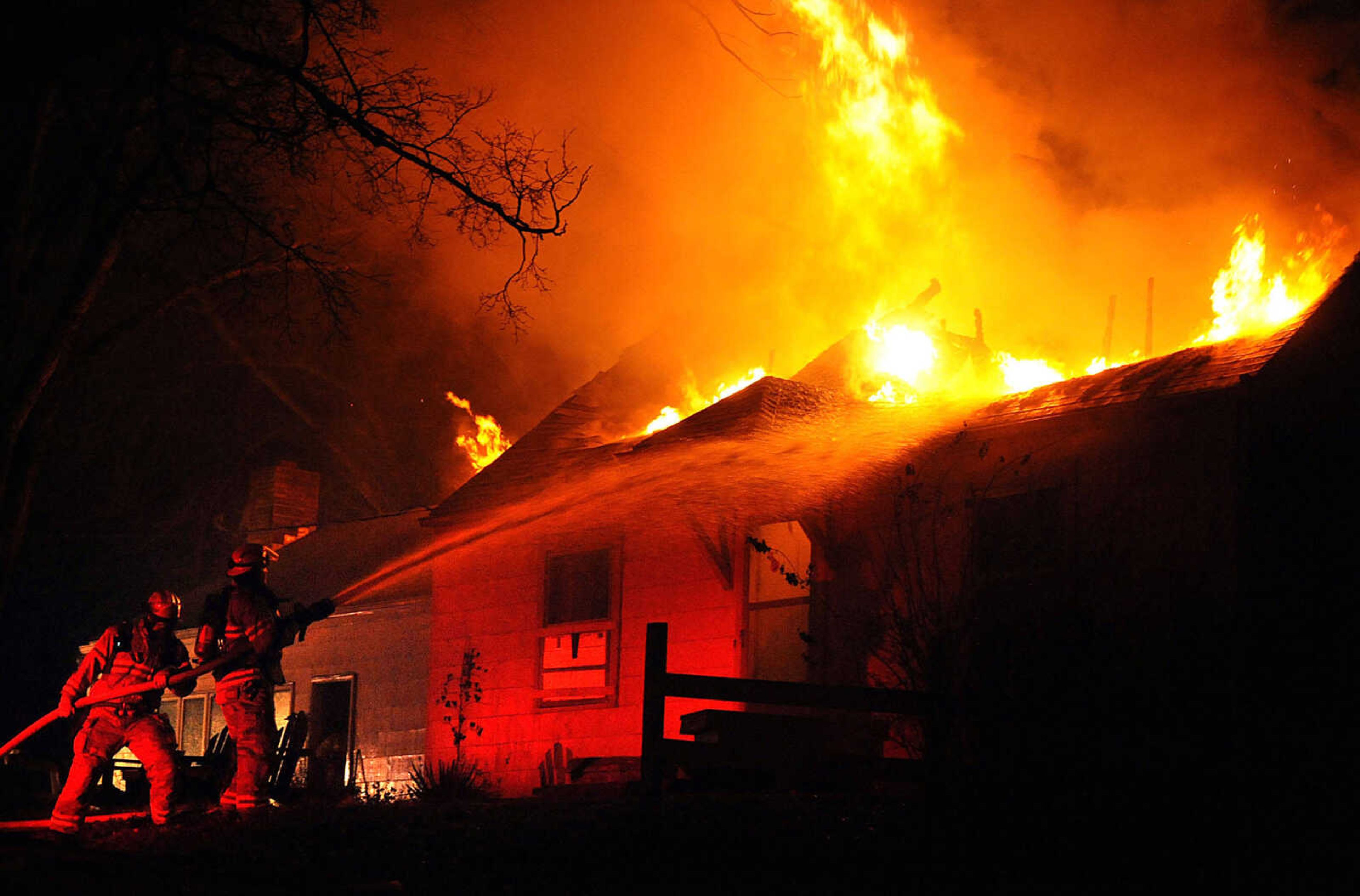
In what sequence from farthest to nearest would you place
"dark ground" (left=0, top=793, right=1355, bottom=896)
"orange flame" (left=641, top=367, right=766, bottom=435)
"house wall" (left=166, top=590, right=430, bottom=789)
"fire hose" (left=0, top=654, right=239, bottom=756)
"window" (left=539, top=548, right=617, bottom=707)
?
"house wall" (left=166, top=590, right=430, bottom=789) → "orange flame" (left=641, top=367, right=766, bottom=435) → "window" (left=539, top=548, right=617, bottom=707) → "fire hose" (left=0, top=654, right=239, bottom=756) → "dark ground" (left=0, top=793, right=1355, bottom=896)

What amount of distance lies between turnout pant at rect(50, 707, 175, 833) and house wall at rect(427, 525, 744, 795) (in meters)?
4.76

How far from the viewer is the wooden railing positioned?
26.5 feet

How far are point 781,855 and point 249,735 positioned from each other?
600 centimetres

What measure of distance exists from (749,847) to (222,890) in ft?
9.01

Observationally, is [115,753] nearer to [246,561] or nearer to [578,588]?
[246,561]

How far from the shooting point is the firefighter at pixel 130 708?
10.4m

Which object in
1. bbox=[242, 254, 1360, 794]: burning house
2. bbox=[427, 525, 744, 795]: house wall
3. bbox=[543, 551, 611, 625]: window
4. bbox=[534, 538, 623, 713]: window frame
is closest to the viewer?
bbox=[242, 254, 1360, 794]: burning house

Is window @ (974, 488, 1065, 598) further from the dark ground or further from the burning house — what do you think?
the dark ground

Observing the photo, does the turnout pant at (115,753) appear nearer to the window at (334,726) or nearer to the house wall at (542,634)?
the house wall at (542,634)

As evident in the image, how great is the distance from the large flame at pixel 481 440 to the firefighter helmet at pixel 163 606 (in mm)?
16597

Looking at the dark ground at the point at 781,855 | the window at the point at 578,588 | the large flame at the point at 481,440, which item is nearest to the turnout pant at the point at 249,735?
the dark ground at the point at 781,855

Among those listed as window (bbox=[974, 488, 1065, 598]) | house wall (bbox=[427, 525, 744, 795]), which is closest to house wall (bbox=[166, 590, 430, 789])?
house wall (bbox=[427, 525, 744, 795])

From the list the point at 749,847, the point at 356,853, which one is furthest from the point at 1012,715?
the point at 356,853

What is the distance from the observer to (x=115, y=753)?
10.6m
